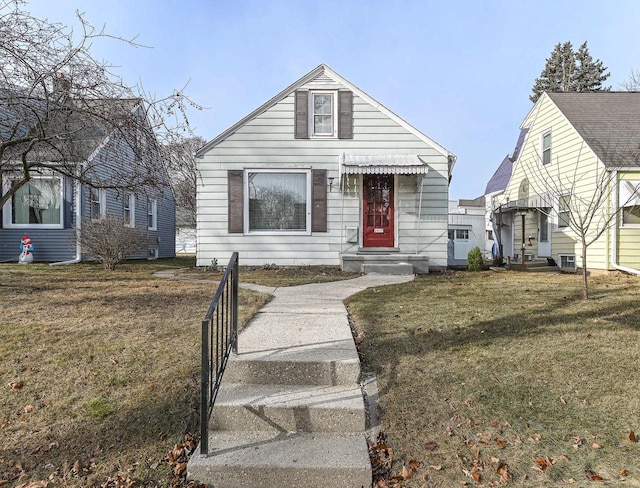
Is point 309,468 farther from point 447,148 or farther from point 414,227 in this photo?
point 447,148

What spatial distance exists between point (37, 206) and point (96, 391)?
39.4 feet

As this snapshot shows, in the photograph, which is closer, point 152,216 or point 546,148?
point 546,148

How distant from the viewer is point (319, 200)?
33.2 ft

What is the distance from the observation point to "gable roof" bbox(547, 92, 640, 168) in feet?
33.4

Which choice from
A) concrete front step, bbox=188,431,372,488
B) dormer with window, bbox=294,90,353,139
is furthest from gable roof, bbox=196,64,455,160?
concrete front step, bbox=188,431,372,488

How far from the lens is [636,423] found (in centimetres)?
253

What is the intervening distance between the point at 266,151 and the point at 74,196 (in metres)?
6.63

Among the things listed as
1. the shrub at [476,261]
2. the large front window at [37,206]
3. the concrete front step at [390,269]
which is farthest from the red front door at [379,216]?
the large front window at [37,206]

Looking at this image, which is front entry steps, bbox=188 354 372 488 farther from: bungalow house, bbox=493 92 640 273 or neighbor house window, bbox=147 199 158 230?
neighbor house window, bbox=147 199 158 230

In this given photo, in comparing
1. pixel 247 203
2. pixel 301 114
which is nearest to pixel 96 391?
pixel 247 203

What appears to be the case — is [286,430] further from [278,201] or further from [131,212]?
[131,212]

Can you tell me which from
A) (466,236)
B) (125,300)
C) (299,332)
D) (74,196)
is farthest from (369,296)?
(466,236)

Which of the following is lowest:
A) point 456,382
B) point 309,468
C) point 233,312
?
point 309,468

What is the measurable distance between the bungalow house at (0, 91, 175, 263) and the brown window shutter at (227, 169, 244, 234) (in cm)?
205
